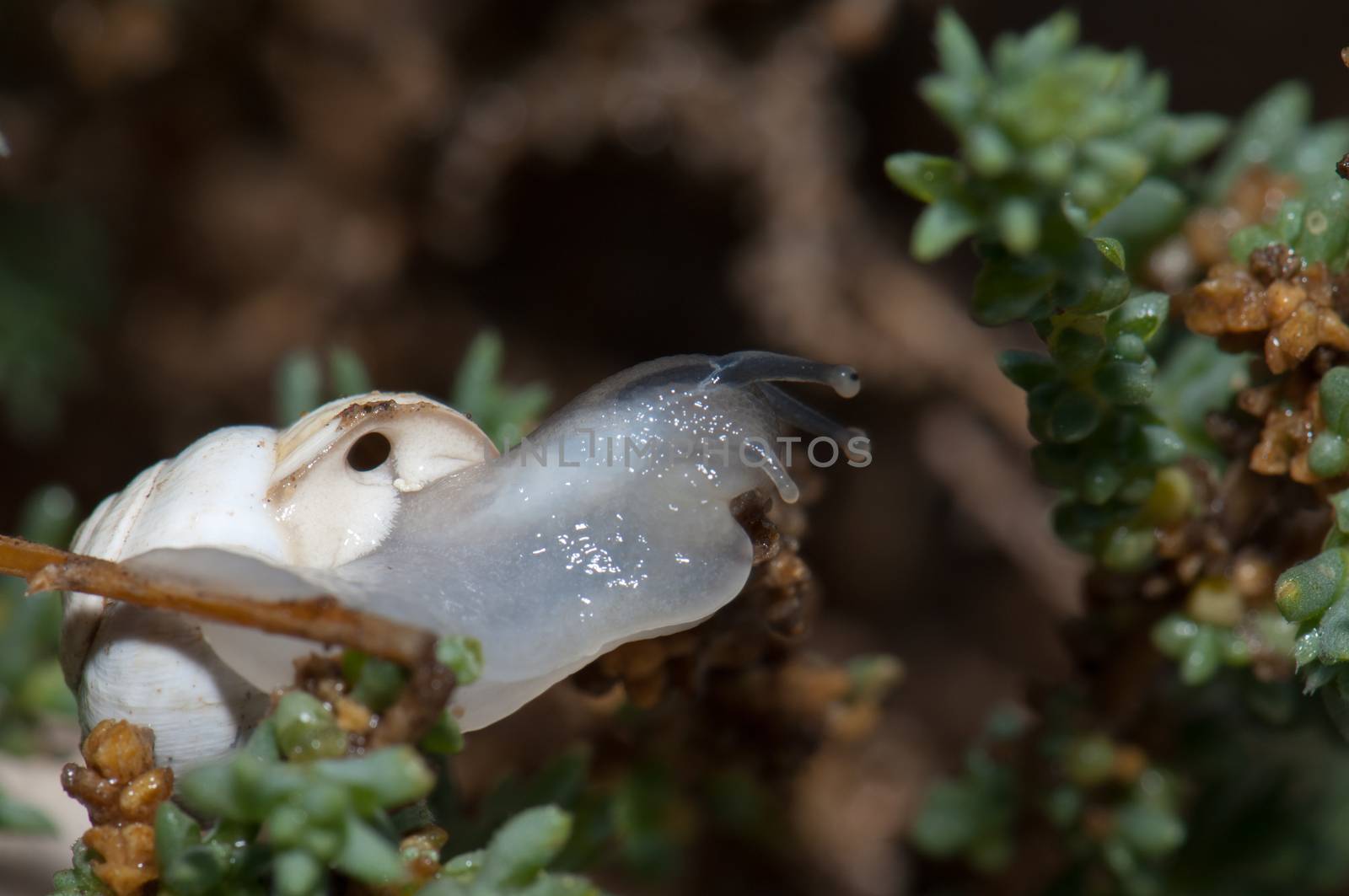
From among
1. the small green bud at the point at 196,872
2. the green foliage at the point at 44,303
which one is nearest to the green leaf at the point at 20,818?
the small green bud at the point at 196,872

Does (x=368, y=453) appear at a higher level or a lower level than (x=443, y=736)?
higher

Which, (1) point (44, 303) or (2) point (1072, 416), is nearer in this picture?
(2) point (1072, 416)

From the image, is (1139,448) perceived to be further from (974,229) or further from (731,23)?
(731,23)

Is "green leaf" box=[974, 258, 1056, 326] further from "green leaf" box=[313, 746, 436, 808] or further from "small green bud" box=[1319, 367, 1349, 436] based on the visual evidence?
"green leaf" box=[313, 746, 436, 808]

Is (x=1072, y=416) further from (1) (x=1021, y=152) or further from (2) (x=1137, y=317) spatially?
(1) (x=1021, y=152)

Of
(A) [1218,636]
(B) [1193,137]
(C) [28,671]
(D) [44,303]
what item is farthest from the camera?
(D) [44,303]

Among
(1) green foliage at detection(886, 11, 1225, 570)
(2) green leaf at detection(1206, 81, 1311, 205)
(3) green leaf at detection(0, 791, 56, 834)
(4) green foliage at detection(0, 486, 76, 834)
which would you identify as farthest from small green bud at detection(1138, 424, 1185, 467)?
(4) green foliage at detection(0, 486, 76, 834)

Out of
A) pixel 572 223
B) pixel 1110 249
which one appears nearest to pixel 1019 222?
pixel 1110 249
